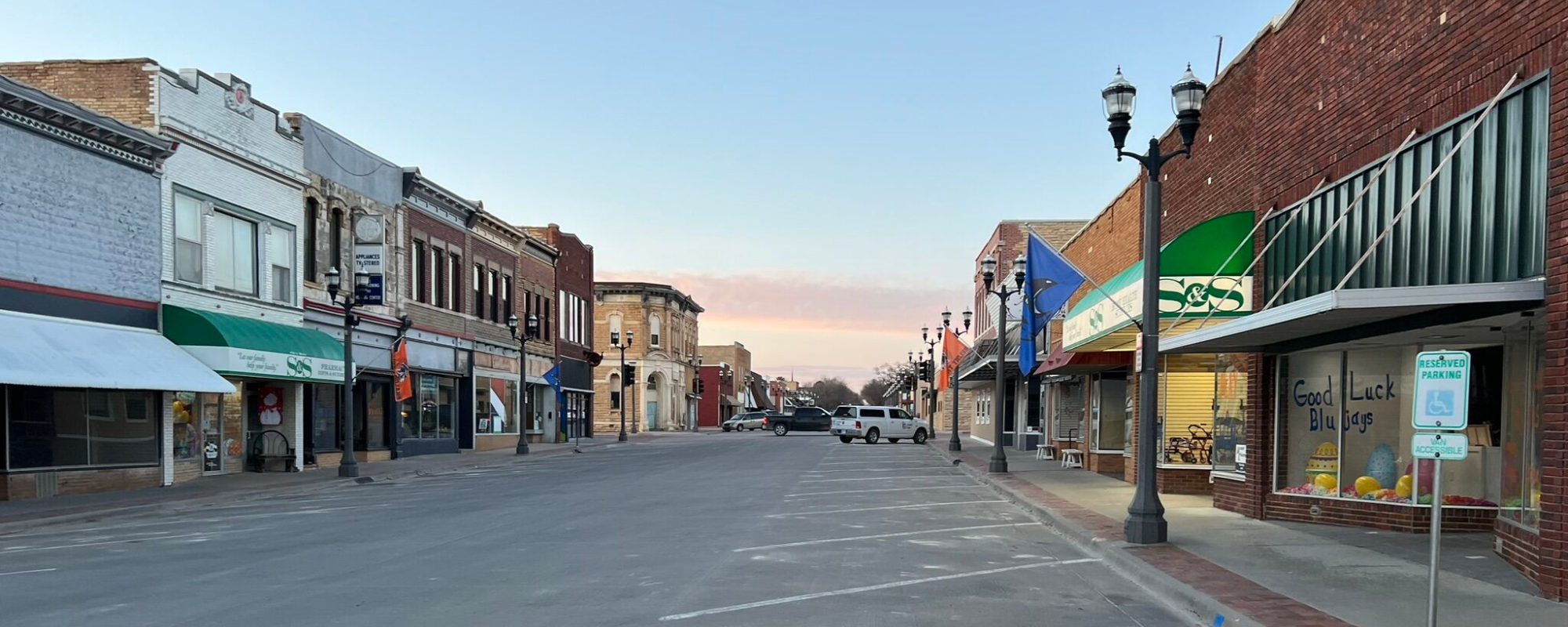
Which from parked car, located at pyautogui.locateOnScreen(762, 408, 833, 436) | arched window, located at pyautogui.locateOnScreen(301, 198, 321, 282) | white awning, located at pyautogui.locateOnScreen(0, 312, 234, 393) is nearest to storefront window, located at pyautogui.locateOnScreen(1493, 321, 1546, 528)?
white awning, located at pyautogui.locateOnScreen(0, 312, 234, 393)

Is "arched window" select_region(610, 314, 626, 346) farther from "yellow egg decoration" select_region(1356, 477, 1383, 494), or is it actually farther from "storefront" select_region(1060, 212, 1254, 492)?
"yellow egg decoration" select_region(1356, 477, 1383, 494)

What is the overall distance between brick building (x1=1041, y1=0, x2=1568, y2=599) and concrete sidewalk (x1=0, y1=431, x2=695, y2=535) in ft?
53.0

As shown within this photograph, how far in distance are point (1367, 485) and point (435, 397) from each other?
103 feet

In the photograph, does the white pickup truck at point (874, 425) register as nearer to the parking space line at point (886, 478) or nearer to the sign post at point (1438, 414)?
the parking space line at point (886, 478)

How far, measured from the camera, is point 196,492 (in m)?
22.1

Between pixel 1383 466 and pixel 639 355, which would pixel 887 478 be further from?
pixel 639 355

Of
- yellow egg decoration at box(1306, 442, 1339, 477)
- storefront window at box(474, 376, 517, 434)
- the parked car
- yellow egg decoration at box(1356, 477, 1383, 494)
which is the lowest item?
the parked car

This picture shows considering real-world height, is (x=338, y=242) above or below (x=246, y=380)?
above

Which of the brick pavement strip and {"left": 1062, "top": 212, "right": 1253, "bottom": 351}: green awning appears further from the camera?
{"left": 1062, "top": 212, "right": 1253, "bottom": 351}: green awning

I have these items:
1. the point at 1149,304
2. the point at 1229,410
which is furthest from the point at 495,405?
the point at 1149,304

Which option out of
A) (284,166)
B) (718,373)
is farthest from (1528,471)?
(718,373)

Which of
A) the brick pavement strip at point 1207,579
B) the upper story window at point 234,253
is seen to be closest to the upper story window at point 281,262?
the upper story window at point 234,253

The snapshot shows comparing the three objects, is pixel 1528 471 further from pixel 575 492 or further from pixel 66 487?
pixel 66 487

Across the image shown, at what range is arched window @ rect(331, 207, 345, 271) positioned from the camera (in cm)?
3241
